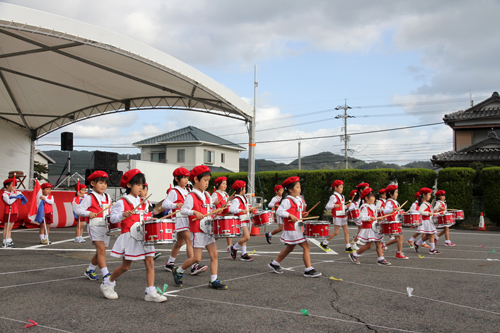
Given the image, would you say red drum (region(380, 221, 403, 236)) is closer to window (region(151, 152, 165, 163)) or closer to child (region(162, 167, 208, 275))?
child (region(162, 167, 208, 275))

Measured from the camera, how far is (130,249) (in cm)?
500

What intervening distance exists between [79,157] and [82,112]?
254 ft

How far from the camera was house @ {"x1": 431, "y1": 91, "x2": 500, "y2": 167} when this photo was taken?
80.5 feet

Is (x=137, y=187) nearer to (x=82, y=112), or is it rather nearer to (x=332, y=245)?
(x=332, y=245)

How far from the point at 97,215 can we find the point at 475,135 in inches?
1102

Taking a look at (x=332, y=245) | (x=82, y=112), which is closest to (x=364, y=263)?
(x=332, y=245)

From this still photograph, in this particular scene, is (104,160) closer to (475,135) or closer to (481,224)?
(481,224)

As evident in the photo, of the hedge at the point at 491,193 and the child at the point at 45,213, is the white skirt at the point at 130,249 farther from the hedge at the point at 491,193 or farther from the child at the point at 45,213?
the hedge at the point at 491,193

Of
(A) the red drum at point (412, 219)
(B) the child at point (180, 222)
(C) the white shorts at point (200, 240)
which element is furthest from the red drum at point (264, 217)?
(C) the white shorts at point (200, 240)

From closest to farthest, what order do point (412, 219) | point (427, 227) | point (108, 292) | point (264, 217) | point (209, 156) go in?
point (108, 292), point (264, 217), point (412, 219), point (427, 227), point (209, 156)

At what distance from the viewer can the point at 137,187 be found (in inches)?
208

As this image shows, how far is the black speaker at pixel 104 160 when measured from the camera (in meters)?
17.1

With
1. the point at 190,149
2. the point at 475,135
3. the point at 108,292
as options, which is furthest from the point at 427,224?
the point at 190,149

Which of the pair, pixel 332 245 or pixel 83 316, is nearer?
pixel 83 316
